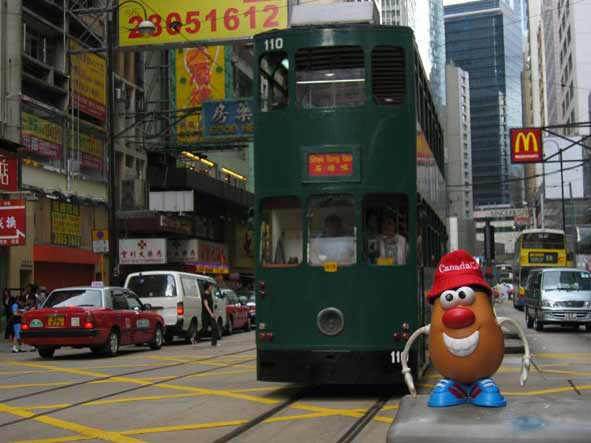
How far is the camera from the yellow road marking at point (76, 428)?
8680mm

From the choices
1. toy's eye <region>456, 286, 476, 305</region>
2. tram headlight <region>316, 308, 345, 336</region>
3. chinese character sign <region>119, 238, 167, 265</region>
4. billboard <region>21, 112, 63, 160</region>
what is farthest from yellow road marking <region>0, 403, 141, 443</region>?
billboard <region>21, 112, 63, 160</region>

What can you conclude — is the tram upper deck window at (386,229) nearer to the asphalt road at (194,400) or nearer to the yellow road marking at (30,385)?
the asphalt road at (194,400)

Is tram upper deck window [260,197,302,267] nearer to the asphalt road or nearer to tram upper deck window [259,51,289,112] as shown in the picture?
tram upper deck window [259,51,289,112]

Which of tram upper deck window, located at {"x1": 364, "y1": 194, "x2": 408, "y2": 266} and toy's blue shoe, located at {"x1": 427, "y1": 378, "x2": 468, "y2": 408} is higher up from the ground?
tram upper deck window, located at {"x1": 364, "y1": 194, "x2": 408, "y2": 266}

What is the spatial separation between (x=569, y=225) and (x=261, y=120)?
8140 cm

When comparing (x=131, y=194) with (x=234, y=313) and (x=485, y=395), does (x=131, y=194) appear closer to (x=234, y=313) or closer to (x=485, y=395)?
(x=234, y=313)

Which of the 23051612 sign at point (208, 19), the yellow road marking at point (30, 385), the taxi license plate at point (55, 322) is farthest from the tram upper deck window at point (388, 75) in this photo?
the 23051612 sign at point (208, 19)

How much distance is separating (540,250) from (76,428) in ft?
131

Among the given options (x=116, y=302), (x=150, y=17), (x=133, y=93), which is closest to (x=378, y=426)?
(x=116, y=302)

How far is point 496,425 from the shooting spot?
18.5 feet

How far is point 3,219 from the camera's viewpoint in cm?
2662

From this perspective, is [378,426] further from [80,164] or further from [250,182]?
[250,182]

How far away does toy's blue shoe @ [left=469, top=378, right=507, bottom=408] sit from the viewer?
6.55 metres

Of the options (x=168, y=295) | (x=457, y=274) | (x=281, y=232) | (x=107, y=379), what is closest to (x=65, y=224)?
(x=168, y=295)
